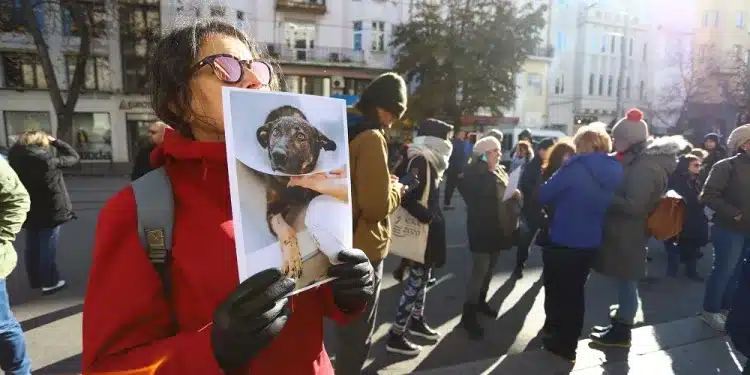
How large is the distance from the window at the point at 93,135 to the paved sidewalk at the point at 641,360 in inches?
961

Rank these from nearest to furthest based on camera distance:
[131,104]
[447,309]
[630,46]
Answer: [447,309] → [131,104] → [630,46]

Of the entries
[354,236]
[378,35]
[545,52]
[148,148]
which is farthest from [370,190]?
[545,52]

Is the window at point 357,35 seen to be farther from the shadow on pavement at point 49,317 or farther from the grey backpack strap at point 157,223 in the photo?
the grey backpack strap at point 157,223

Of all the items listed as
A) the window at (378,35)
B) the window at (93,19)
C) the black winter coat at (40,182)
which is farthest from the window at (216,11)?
the window at (378,35)

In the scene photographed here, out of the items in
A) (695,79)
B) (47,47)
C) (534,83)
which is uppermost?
(47,47)

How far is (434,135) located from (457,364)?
190cm

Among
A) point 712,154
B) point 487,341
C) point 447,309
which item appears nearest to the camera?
point 487,341

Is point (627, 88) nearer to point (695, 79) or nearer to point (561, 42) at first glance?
point (561, 42)

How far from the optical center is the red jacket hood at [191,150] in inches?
43.7

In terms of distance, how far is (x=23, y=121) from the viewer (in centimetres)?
2256

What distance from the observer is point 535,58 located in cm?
3153

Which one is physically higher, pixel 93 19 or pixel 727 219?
pixel 93 19

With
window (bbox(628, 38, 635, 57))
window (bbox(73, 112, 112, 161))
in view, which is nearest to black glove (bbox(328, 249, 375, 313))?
window (bbox(73, 112, 112, 161))

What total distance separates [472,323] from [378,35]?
2492 cm
